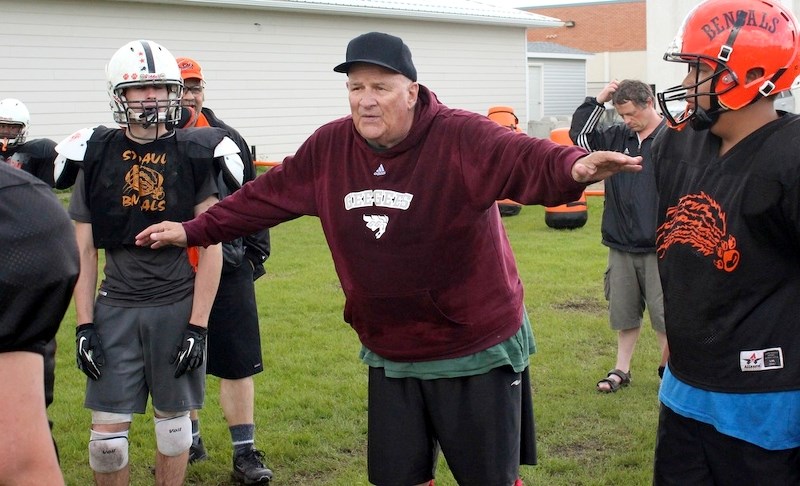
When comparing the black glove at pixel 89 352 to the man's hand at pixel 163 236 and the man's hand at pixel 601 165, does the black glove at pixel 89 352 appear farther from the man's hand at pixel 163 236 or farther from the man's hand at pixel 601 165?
the man's hand at pixel 601 165

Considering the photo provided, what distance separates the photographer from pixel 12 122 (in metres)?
7.81

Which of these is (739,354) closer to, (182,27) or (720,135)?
(720,135)

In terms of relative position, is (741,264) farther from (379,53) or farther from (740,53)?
(379,53)

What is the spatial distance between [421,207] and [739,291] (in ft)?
3.89

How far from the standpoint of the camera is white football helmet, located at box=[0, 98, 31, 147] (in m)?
7.79

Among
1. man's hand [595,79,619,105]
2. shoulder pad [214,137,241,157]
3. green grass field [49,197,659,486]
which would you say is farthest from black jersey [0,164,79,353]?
man's hand [595,79,619,105]

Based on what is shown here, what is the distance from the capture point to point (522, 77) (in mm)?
28234

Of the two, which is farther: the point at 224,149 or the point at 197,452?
the point at 197,452

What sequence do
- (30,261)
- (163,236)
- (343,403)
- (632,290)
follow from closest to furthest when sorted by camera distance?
(30,261), (163,236), (343,403), (632,290)

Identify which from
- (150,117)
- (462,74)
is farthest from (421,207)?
(462,74)

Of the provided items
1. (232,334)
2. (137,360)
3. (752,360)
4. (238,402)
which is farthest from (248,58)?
(752,360)

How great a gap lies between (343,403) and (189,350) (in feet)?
7.66

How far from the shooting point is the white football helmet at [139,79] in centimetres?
463

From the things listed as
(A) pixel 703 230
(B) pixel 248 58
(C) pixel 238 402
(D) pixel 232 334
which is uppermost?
(A) pixel 703 230
